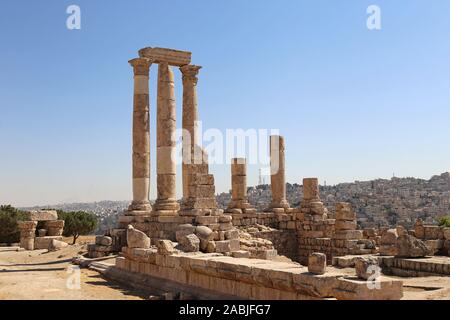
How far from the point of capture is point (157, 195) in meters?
20.8

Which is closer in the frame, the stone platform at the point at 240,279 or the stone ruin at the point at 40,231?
the stone platform at the point at 240,279

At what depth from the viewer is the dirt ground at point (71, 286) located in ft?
38.5

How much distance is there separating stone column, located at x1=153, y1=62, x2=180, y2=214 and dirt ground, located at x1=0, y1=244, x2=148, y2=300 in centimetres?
453

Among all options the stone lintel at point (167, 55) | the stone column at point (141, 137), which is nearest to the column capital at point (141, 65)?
the stone column at point (141, 137)

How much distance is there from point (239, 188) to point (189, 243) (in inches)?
417

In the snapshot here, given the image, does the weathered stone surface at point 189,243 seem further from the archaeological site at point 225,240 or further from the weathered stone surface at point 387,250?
the weathered stone surface at point 387,250

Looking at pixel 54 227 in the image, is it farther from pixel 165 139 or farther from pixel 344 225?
pixel 344 225

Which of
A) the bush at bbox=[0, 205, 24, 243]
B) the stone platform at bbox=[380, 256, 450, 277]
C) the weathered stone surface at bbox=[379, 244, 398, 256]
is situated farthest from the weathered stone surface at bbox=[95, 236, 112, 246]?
the bush at bbox=[0, 205, 24, 243]

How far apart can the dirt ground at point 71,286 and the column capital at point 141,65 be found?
25.9ft

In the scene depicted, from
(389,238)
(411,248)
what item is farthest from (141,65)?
(411,248)

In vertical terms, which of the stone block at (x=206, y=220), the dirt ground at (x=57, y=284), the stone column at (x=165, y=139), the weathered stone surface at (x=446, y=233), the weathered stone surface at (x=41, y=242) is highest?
the stone column at (x=165, y=139)

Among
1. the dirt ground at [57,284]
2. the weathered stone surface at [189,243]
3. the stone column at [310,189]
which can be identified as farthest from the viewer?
the stone column at [310,189]

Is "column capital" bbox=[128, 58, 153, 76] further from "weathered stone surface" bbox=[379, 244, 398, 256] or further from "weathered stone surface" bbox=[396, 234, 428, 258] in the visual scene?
"weathered stone surface" bbox=[396, 234, 428, 258]

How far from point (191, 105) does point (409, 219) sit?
50361mm
